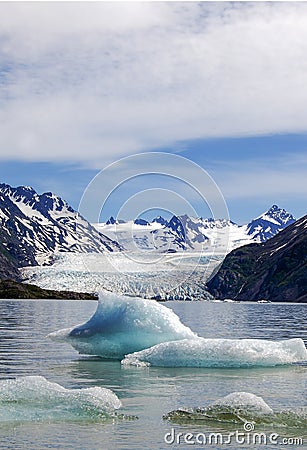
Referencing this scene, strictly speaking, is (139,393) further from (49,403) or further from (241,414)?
(241,414)

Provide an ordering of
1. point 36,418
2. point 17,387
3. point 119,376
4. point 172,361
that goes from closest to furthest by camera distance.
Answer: point 36,418
point 17,387
point 119,376
point 172,361

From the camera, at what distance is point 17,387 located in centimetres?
2273

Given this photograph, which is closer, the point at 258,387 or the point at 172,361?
the point at 258,387

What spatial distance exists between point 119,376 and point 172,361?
4.40 m

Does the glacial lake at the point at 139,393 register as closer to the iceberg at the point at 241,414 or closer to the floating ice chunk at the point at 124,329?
the iceberg at the point at 241,414

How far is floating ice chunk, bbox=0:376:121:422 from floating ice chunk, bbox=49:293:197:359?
50.7 feet

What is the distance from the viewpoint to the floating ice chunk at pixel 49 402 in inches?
834

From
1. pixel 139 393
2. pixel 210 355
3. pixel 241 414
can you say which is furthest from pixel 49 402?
pixel 210 355

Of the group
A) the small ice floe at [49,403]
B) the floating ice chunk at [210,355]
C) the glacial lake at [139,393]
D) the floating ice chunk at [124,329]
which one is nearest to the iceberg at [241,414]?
the glacial lake at [139,393]

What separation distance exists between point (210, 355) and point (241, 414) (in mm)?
13932

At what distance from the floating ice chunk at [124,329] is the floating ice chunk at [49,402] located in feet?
50.7

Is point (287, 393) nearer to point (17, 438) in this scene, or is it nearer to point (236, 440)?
point (236, 440)

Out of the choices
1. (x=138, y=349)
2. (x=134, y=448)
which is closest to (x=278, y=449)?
(x=134, y=448)

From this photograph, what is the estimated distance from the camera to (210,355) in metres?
35.1
